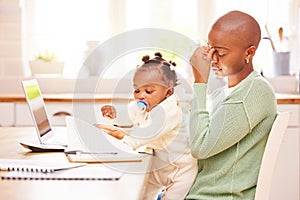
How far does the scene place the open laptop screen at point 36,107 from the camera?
5.77 ft

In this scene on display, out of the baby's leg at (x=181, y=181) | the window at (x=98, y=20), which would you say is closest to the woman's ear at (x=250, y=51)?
the baby's leg at (x=181, y=181)

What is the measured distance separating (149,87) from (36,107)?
57cm

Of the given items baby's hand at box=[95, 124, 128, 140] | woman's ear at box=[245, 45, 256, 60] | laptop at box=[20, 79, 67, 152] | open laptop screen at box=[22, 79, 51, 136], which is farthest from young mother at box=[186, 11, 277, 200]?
open laptop screen at box=[22, 79, 51, 136]

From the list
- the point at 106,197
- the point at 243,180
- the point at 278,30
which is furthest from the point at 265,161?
the point at 278,30

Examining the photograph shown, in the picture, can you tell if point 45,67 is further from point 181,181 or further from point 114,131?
point 181,181

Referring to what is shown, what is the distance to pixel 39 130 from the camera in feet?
5.78

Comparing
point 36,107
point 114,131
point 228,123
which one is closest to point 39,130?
point 36,107

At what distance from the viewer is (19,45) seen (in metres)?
3.58

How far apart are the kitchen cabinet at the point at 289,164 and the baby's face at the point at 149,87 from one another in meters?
1.64

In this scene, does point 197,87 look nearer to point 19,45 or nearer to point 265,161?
point 265,161

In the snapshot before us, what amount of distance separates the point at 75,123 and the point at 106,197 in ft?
2.98

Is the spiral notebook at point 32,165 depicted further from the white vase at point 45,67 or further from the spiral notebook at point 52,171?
the white vase at point 45,67

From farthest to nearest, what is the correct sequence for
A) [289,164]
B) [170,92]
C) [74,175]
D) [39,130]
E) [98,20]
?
[98,20] < [289,164] < [39,130] < [170,92] < [74,175]

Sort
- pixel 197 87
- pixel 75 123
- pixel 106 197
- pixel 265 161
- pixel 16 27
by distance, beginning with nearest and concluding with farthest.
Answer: pixel 106 197 < pixel 265 161 < pixel 197 87 < pixel 75 123 < pixel 16 27
